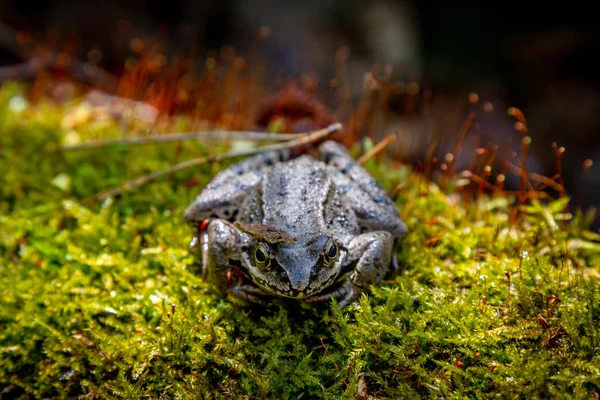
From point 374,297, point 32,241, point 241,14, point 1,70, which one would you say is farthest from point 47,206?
point 241,14

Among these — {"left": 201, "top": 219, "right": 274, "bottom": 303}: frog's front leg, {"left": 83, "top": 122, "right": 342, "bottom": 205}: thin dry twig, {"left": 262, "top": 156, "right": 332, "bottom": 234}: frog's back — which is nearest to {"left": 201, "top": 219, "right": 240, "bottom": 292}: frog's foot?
{"left": 201, "top": 219, "right": 274, "bottom": 303}: frog's front leg

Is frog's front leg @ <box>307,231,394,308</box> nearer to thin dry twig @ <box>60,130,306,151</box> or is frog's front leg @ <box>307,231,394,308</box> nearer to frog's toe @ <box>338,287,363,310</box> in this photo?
frog's toe @ <box>338,287,363,310</box>

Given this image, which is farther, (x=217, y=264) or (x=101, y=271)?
(x=101, y=271)

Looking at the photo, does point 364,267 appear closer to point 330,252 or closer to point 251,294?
point 330,252

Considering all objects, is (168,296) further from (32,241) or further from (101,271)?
(32,241)

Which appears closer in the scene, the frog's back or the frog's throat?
the frog's throat

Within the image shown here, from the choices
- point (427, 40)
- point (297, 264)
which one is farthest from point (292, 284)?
point (427, 40)
